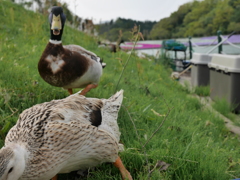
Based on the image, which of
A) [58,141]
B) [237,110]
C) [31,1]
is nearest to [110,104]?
[58,141]

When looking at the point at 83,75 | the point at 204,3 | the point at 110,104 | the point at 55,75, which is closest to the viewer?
the point at 110,104

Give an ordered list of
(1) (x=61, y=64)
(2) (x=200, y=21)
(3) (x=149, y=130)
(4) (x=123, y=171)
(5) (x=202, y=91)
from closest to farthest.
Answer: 1. (4) (x=123, y=171)
2. (3) (x=149, y=130)
3. (1) (x=61, y=64)
4. (5) (x=202, y=91)
5. (2) (x=200, y=21)

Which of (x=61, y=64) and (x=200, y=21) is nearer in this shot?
(x=61, y=64)

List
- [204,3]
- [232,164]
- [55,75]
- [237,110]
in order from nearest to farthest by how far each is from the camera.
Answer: [232,164], [55,75], [237,110], [204,3]

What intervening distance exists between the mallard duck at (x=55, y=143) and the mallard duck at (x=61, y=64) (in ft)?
2.85

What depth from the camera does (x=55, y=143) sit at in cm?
166

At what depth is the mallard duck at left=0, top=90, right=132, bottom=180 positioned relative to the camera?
156 centimetres

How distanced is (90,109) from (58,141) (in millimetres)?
496

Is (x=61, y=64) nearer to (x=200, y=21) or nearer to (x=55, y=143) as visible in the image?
(x=55, y=143)

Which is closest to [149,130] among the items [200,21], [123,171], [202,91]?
[123,171]

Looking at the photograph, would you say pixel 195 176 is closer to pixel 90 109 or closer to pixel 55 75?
pixel 90 109

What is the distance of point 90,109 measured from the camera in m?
2.10

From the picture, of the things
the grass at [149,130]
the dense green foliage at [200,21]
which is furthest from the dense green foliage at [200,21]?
the grass at [149,130]

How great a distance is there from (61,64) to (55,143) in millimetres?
1370
